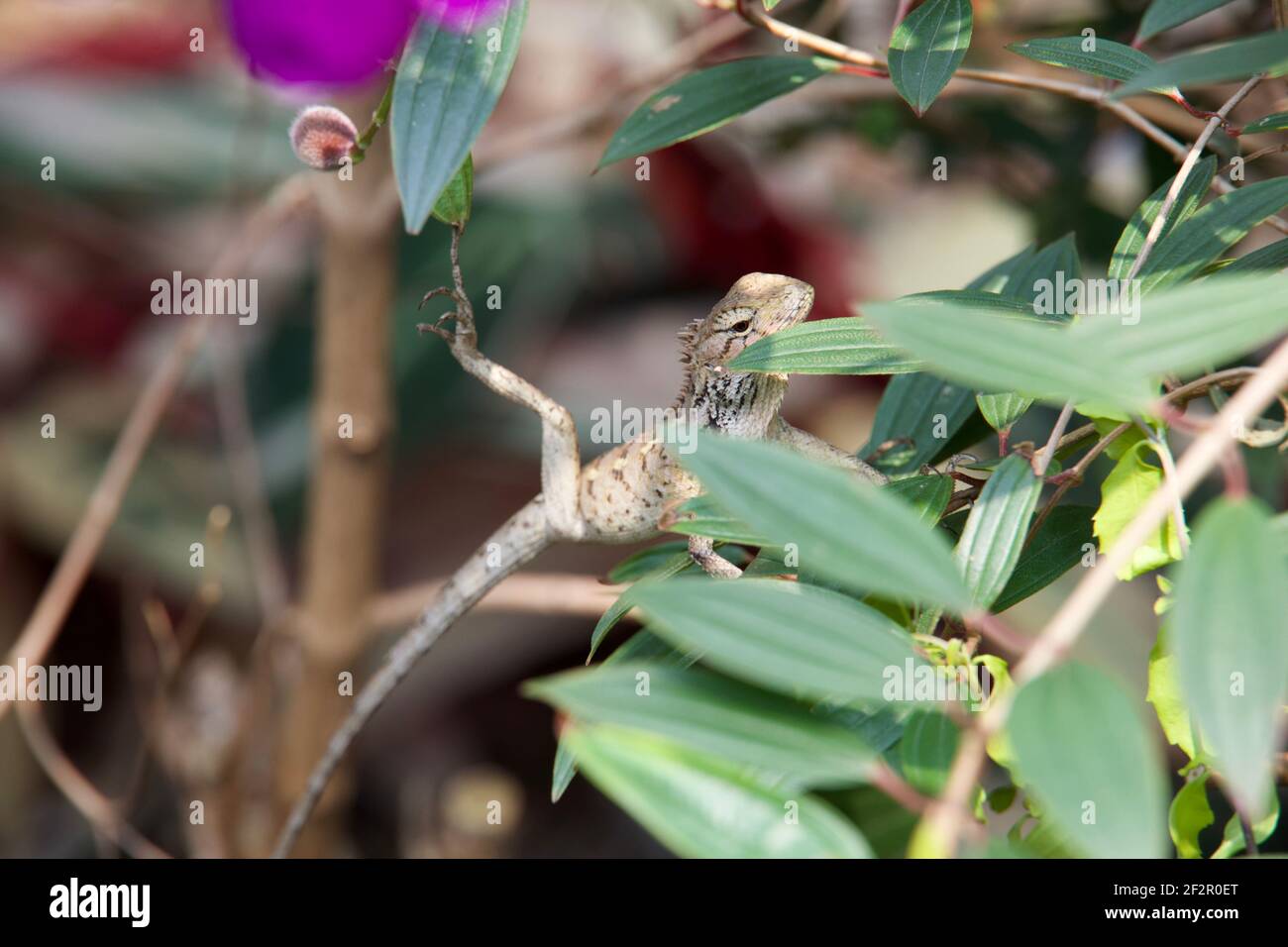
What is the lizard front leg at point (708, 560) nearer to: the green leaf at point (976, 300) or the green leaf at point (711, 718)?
the green leaf at point (976, 300)

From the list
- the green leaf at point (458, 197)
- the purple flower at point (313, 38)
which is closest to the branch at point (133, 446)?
the purple flower at point (313, 38)

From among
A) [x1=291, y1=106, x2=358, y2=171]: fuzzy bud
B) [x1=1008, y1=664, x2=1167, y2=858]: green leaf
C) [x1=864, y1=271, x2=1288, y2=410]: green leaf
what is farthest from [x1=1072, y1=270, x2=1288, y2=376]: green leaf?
[x1=291, y1=106, x2=358, y2=171]: fuzzy bud

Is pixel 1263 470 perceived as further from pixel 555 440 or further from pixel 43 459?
pixel 43 459

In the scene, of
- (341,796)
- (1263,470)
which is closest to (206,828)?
(341,796)

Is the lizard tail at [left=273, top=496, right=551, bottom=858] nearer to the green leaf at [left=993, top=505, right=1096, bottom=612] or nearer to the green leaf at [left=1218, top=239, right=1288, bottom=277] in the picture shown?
the green leaf at [left=993, top=505, right=1096, bottom=612]

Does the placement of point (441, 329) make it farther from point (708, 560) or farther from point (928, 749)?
point (928, 749)
